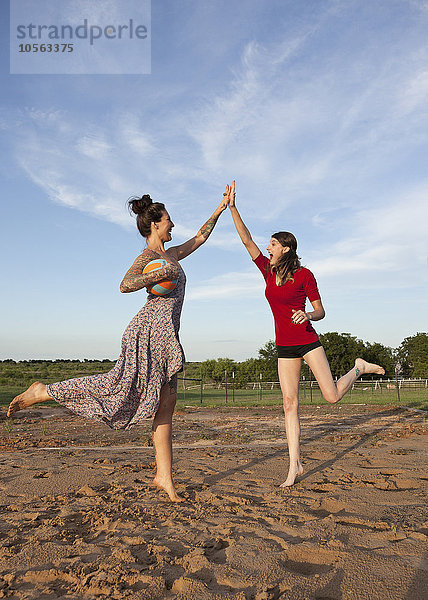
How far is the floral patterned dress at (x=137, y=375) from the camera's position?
3283mm

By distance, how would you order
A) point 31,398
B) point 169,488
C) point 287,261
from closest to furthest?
1. point 31,398
2. point 169,488
3. point 287,261

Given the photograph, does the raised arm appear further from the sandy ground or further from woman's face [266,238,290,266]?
the sandy ground

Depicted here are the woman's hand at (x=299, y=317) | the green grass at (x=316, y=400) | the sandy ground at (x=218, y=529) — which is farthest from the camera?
the green grass at (x=316, y=400)

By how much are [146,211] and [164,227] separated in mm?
196

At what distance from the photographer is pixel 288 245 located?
4.18 meters

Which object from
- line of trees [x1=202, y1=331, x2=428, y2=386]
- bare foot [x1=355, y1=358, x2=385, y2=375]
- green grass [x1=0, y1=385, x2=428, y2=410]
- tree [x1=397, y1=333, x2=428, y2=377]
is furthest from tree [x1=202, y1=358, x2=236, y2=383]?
bare foot [x1=355, y1=358, x2=385, y2=375]

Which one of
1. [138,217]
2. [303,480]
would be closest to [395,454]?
[303,480]

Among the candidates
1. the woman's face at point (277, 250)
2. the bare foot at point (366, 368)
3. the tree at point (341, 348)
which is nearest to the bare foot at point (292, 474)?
the bare foot at point (366, 368)

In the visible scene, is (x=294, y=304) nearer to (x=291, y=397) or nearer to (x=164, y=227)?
(x=291, y=397)

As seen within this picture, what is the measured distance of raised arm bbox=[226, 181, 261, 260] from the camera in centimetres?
441

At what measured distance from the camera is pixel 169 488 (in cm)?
339

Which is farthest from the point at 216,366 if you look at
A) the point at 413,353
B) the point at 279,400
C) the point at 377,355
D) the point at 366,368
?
the point at 366,368

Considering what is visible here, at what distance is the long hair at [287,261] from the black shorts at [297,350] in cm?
58

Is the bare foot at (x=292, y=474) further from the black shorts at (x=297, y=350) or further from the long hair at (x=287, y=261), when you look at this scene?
the long hair at (x=287, y=261)
